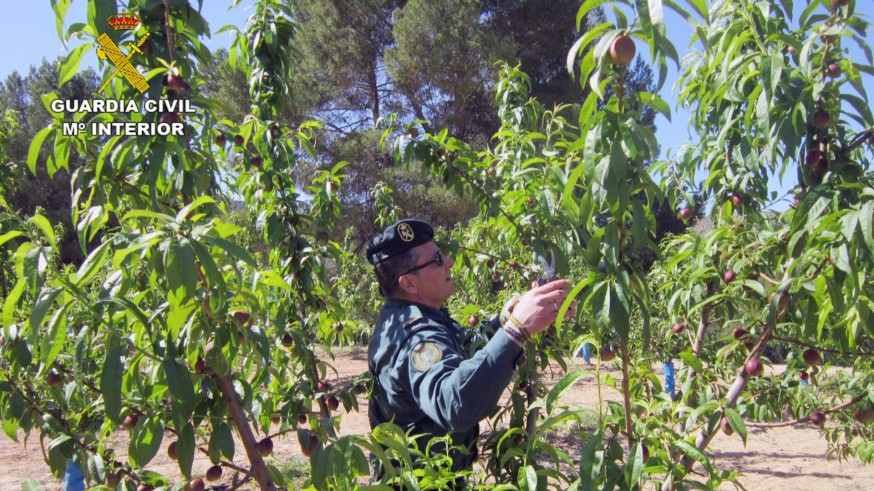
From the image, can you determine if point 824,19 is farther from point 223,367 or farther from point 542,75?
point 542,75

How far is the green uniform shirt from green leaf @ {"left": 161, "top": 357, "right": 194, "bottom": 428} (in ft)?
1.33

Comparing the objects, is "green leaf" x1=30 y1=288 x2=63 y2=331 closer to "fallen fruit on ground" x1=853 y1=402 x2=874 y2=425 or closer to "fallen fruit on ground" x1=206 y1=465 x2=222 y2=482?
"fallen fruit on ground" x1=206 y1=465 x2=222 y2=482

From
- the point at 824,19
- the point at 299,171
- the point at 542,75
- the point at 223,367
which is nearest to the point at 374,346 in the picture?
the point at 223,367

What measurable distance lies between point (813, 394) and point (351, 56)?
1398 cm

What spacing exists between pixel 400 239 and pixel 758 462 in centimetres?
546

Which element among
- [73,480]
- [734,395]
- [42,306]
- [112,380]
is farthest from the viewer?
[73,480]

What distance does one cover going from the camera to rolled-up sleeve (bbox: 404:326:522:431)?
1350mm

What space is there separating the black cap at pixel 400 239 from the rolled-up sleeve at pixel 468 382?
1.99ft

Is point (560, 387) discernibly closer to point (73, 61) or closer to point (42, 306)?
point (42, 306)

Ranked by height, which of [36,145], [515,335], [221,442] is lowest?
[221,442]

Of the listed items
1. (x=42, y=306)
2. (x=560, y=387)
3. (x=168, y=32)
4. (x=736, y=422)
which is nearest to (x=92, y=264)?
(x=42, y=306)

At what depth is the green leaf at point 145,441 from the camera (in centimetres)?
119

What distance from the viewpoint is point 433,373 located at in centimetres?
149

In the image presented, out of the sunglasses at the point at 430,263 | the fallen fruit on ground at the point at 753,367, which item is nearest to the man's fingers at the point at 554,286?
the fallen fruit on ground at the point at 753,367
